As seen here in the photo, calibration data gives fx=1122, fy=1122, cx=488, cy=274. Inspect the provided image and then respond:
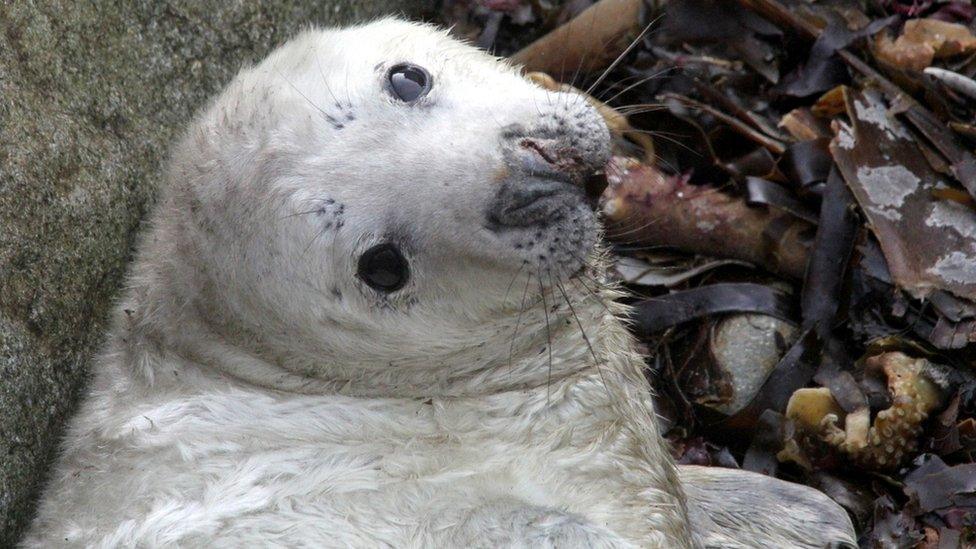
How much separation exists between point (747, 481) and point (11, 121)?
2.51 m

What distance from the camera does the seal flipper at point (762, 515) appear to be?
3529 millimetres

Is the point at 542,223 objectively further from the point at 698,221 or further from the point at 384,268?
the point at 698,221

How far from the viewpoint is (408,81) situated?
9.87 ft

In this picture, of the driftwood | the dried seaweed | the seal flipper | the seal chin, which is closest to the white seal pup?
the seal chin

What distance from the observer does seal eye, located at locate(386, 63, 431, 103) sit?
117 inches

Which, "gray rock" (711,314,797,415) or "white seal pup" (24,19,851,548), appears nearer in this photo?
"white seal pup" (24,19,851,548)

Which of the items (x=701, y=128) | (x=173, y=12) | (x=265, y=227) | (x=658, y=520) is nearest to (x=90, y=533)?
(x=265, y=227)

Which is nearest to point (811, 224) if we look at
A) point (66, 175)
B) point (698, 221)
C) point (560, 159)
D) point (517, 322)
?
point (698, 221)

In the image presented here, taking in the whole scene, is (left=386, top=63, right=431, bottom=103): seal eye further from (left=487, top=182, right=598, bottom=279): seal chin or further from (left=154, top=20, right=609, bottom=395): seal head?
(left=487, top=182, right=598, bottom=279): seal chin

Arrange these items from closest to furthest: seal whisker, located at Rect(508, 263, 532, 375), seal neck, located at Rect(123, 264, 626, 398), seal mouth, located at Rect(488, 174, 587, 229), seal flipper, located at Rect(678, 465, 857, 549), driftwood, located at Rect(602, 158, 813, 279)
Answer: seal mouth, located at Rect(488, 174, 587, 229) → seal whisker, located at Rect(508, 263, 532, 375) → seal neck, located at Rect(123, 264, 626, 398) → seal flipper, located at Rect(678, 465, 857, 549) → driftwood, located at Rect(602, 158, 813, 279)

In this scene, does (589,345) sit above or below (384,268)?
below

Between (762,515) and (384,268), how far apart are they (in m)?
1.59

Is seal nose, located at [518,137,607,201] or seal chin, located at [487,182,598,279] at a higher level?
seal nose, located at [518,137,607,201]

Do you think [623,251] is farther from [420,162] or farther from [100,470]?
[100,470]
